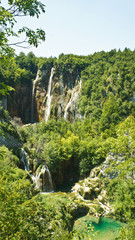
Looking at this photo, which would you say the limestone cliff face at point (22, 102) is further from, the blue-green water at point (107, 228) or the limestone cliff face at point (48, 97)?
the blue-green water at point (107, 228)

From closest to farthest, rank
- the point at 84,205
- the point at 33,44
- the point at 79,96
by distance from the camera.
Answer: the point at 33,44 < the point at 84,205 < the point at 79,96

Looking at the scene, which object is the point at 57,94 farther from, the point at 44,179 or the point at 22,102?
the point at 44,179

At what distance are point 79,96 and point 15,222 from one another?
44.7 m

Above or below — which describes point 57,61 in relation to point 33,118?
above

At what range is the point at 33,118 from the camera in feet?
181

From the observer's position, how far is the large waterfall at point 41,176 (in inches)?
961

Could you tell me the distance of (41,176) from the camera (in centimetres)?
2483

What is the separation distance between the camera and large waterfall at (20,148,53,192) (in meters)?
24.4

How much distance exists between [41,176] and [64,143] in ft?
26.6

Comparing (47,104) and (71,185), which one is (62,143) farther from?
(47,104)

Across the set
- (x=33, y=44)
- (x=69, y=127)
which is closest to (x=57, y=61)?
(x=69, y=127)

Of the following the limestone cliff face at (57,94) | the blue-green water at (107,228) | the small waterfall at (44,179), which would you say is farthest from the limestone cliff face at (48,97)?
the blue-green water at (107,228)

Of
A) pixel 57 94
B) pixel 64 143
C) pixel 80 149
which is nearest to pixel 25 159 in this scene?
pixel 64 143

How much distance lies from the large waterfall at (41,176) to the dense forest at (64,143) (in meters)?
0.14
